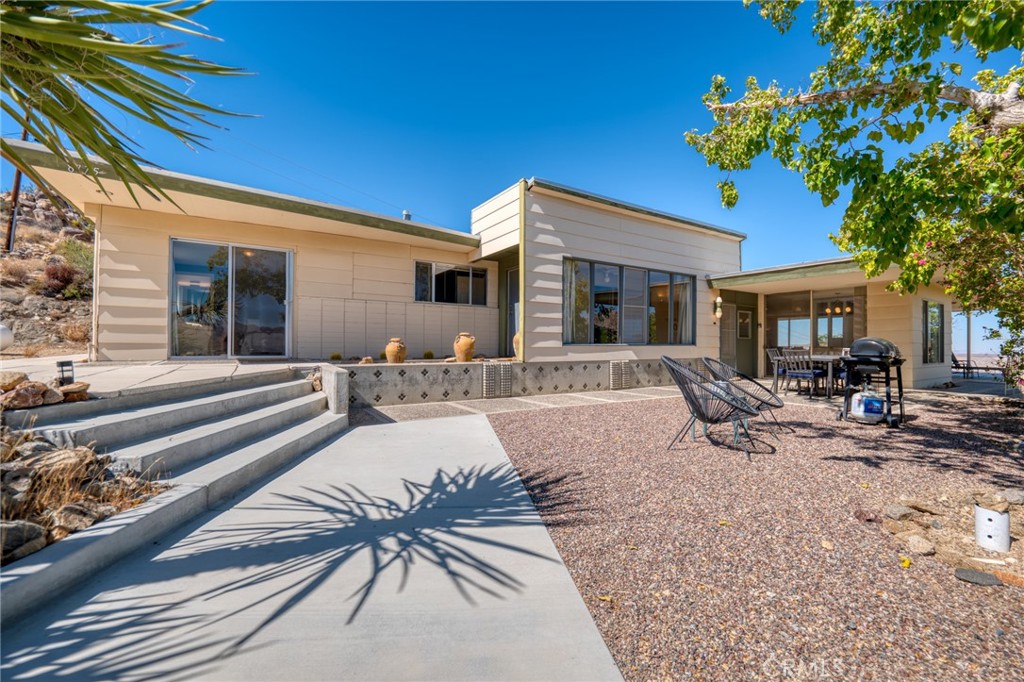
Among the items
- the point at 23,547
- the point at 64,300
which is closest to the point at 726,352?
the point at 23,547

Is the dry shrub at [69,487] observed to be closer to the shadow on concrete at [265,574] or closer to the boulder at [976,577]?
the shadow on concrete at [265,574]

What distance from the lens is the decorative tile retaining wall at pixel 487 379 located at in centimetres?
649

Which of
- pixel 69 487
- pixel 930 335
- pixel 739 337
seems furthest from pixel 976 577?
pixel 930 335

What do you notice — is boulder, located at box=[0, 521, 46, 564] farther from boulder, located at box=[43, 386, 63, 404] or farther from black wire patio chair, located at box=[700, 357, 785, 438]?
black wire patio chair, located at box=[700, 357, 785, 438]

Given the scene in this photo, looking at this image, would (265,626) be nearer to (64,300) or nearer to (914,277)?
(914,277)

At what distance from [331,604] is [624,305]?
8.59 m

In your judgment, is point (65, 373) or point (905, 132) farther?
point (905, 132)

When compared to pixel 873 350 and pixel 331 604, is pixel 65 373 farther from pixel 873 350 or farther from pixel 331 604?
pixel 873 350

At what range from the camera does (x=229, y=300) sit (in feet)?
24.0

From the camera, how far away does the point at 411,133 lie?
12.7 metres

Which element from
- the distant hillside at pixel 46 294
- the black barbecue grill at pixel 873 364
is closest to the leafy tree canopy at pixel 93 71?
the black barbecue grill at pixel 873 364

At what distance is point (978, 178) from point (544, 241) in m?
5.79

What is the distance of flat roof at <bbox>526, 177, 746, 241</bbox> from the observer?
7811 millimetres

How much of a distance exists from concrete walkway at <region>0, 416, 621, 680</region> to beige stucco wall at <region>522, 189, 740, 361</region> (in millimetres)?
5597
